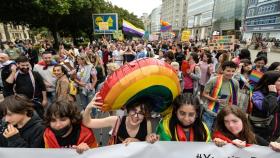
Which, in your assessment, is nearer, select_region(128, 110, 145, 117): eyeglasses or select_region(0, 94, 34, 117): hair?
select_region(128, 110, 145, 117): eyeglasses

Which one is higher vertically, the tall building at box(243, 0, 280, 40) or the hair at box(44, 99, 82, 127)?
the tall building at box(243, 0, 280, 40)

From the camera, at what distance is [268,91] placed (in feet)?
10.5

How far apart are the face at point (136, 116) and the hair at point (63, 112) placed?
543mm

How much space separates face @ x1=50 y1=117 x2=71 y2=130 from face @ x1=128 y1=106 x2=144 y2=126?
2.07 ft

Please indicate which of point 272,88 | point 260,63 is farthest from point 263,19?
point 272,88

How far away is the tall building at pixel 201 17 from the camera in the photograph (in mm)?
89662

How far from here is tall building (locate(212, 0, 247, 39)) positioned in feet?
249

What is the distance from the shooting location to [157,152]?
226 cm

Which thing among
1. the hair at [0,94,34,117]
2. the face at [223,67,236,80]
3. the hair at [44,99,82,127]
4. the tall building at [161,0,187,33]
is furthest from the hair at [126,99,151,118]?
the tall building at [161,0,187,33]

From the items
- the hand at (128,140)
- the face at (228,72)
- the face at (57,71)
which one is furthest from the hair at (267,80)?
the face at (57,71)

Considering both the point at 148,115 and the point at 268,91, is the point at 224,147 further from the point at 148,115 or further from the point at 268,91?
the point at 268,91

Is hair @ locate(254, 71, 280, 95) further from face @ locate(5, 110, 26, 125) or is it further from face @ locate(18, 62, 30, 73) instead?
face @ locate(18, 62, 30, 73)

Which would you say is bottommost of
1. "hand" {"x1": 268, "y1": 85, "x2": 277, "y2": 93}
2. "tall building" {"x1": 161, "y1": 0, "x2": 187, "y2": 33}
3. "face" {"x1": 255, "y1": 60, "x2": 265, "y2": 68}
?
"hand" {"x1": 268, "y1": 85, "x2": 277, "y2": 93}

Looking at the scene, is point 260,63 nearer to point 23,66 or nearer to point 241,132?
point 241,132
